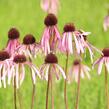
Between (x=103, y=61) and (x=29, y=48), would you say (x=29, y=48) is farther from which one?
(x=103, y=61)

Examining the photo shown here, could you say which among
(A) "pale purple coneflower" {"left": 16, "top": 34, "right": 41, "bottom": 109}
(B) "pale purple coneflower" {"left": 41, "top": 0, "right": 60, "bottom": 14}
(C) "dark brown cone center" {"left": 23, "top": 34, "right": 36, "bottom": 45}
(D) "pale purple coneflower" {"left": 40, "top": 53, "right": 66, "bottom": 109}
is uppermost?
(B) "pale purple coneflower" {"left": 41, "top": 0, "right": 60, "bottom": 14}

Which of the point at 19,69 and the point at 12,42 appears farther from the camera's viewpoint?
the point at 12,42

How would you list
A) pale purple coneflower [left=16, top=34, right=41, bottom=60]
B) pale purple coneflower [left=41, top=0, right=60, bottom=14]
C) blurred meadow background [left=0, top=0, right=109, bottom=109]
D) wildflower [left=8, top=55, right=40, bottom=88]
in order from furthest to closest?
blurred meadow background [left=0, top=0, right=109, bottom=109]
pale purple coneflower [left=41, top=0, right=60, bottom=14]
pale purple coneflower [left=16, top=34, right=41, bottom=60]
wildflower [left=8, top=55, right=40, bottom=88]

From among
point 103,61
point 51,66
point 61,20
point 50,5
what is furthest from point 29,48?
point 61,20

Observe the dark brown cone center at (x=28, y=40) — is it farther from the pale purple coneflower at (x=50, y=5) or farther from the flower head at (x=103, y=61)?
the pale purple coneflower at (x=50, y=5)

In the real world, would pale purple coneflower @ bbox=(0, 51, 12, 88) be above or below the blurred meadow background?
below

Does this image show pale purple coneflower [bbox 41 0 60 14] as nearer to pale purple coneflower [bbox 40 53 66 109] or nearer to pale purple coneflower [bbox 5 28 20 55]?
pale purple coneflower [bbox 5 28 20 55]

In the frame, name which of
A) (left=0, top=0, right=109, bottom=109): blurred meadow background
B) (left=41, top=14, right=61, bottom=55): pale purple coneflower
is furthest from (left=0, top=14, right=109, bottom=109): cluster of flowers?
(left=0, top=0, right=109, bottom=109): blurred meadow background
